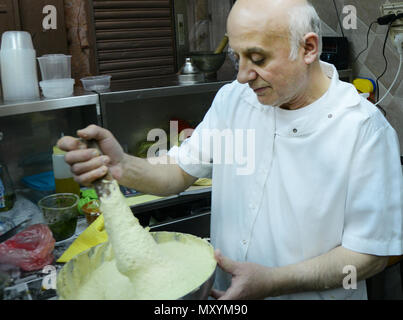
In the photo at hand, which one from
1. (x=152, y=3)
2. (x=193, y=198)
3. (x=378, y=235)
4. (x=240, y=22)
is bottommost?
(x=193, y=198)

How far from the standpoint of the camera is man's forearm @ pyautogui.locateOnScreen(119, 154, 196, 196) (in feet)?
4.27

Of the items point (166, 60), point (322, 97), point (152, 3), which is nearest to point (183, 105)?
point (166, 60)

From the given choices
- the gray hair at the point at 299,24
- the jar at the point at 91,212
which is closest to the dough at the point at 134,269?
the gray hair at the point at 299,24

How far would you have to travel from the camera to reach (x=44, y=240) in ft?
4.99

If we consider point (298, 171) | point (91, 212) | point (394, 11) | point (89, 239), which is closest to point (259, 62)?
point (298, 171)

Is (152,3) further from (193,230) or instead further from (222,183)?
(222,183)

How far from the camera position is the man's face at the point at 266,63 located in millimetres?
1081

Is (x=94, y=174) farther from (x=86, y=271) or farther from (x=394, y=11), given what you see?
(x=394, y=11)

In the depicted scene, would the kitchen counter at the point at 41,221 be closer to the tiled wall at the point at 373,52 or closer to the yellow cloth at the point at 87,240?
the yellow cloth at the point at 87,240

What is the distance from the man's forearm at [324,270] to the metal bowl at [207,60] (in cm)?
160

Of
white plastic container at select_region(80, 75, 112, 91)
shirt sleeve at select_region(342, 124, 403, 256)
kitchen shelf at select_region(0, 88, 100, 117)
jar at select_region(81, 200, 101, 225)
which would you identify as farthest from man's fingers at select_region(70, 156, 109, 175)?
white plastic container at select_region(80, 75, 112, 91)

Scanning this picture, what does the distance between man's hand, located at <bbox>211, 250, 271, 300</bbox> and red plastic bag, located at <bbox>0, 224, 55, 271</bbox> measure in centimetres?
73

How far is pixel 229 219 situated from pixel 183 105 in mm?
1552

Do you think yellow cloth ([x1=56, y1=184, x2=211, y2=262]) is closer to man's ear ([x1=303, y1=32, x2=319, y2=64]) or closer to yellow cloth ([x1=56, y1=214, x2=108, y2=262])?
yellow cloth ([x1=56, y1=214, x2=108, y2=262])
